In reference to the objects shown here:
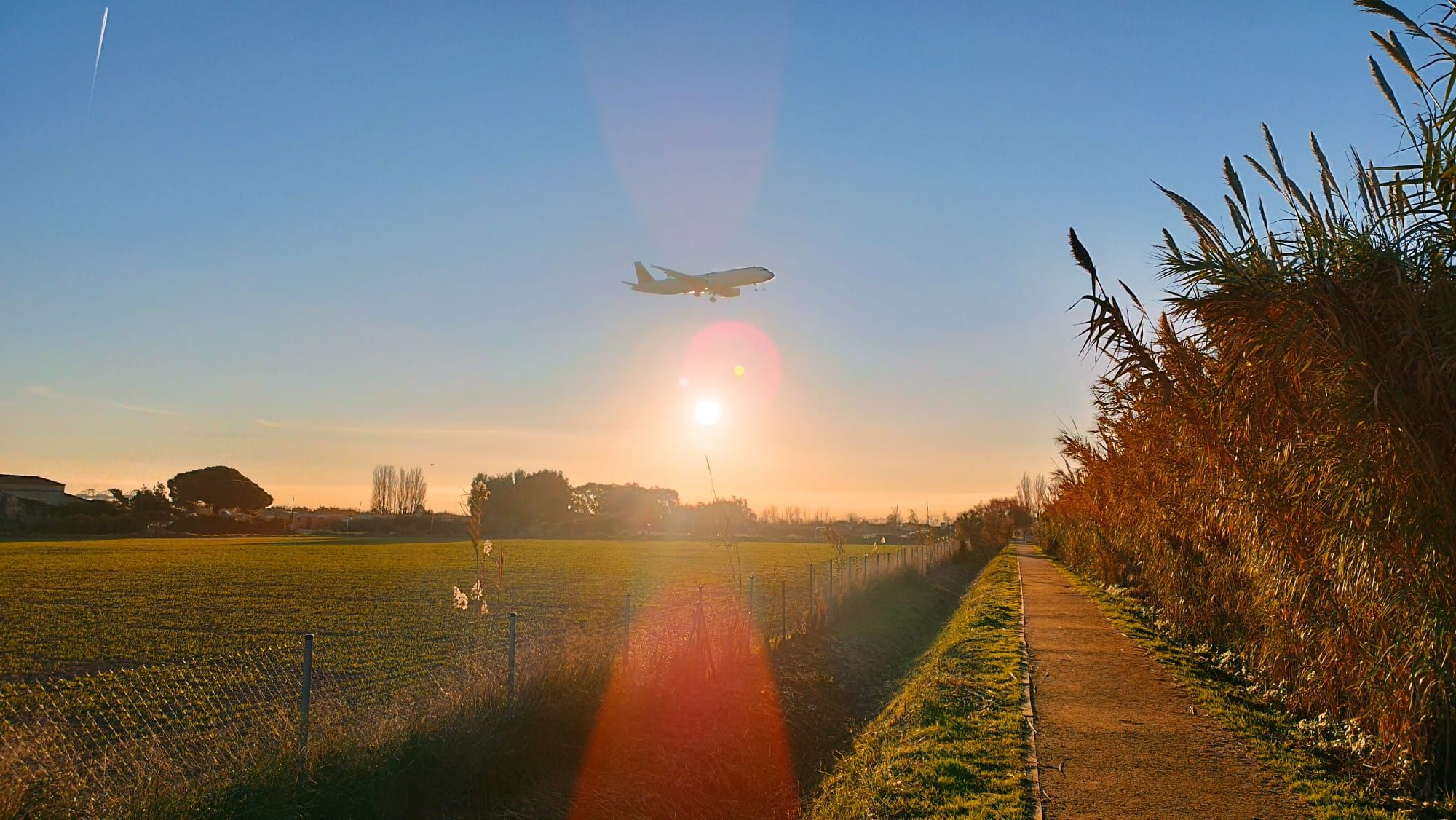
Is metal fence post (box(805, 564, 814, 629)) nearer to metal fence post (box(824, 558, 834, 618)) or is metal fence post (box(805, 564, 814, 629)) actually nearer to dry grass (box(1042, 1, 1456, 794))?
metal fence post (box(824, 558, 834, 618))

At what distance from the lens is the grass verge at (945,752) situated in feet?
20.3

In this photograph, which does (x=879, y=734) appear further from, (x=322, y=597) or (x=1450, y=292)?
(x=322, y=597)

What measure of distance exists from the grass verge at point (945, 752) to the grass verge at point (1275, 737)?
1.86 meters

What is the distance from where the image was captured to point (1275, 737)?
24.8 ft

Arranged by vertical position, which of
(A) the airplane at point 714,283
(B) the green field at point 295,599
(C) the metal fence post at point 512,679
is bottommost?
(B) the green field at point 295,599

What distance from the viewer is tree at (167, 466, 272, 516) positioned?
10625cm

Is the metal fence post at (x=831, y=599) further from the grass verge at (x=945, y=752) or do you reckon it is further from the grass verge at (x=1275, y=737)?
the grass verge at (x=1275, y=737)

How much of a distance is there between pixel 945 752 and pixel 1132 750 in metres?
1.54

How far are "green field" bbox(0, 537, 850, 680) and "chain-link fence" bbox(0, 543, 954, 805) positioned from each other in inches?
25.8

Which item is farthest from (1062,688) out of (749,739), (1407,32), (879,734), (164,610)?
(164,610)

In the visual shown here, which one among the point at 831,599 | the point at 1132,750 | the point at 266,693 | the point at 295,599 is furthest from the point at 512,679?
the point at 295,599

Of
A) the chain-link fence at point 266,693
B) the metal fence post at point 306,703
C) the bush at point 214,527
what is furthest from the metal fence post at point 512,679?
the bush at point 214,527

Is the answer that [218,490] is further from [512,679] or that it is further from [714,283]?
[512,679]

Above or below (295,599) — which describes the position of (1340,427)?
above
